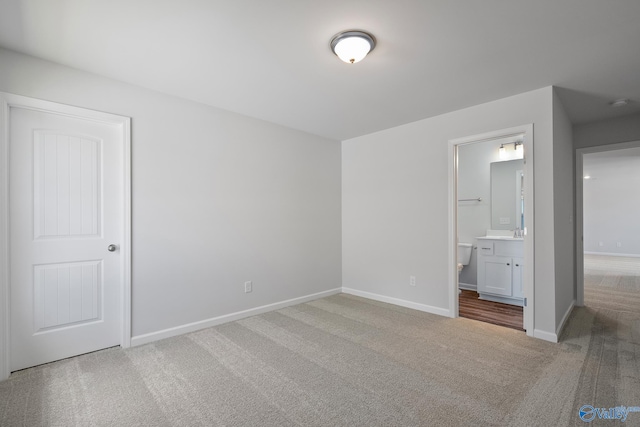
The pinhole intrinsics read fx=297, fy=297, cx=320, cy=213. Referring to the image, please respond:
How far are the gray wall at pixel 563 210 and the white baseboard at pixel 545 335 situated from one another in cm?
20

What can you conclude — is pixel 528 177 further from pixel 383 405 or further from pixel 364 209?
pixel 383 405

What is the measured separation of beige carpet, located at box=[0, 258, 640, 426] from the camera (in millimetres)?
1797

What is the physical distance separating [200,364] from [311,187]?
269cm

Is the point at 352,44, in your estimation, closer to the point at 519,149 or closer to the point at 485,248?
the point at 485,248

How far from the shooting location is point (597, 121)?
399cm

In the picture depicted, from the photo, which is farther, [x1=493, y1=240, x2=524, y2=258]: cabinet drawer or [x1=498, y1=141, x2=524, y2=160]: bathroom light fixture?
[x1=498, y1=141, x2=524, y2=160]: bathroom light fixture

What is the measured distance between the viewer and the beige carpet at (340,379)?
1797 millimetres

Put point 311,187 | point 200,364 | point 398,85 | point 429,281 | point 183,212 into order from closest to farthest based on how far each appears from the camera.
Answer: point 200,364, point 398,85, point 183,212, point 429,281, point 311,187

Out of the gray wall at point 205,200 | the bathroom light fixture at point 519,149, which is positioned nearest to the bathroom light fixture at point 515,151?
the bathroom light fixture at point 519,149

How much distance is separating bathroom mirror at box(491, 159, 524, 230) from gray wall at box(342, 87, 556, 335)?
1786mm

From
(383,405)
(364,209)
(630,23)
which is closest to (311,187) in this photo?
(364,209)

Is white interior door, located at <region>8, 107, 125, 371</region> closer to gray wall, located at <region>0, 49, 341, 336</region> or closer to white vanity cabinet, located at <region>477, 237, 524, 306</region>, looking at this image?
gray wall, located at <region>0, 49, 341, 336</region>

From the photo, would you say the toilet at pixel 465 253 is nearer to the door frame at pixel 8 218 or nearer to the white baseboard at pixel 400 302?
the white baseboard at pixel 400 302

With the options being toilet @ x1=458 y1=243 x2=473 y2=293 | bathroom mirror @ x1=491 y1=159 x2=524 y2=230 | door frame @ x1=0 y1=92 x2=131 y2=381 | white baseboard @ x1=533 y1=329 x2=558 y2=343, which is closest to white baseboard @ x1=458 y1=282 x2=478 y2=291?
toilet @ x1=458 y1=243 x2=473 y2=293
